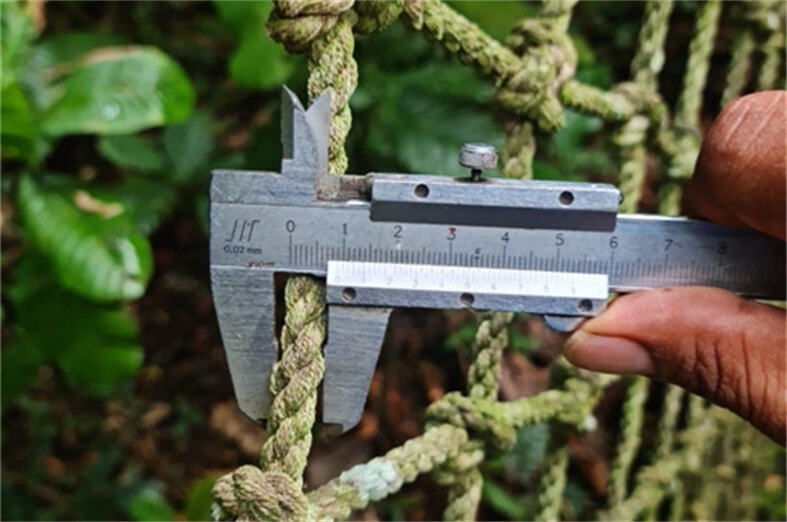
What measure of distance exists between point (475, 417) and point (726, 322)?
231 millimetres

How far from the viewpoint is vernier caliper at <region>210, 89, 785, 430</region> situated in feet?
2.04

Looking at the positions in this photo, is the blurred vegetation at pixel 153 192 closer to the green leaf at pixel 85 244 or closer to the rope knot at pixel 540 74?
the green leaf at pixel 85 244

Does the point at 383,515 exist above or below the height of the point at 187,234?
below

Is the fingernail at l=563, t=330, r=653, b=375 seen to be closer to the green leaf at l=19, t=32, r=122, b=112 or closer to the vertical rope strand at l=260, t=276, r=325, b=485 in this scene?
the vertical rope strand at l=260, t=276, r=325, b=485

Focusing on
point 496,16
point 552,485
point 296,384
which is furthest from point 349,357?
point 496,16

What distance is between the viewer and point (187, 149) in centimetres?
149

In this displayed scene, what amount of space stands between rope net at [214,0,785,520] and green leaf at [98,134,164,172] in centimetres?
71

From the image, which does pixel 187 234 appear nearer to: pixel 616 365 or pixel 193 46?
pixel 193 46

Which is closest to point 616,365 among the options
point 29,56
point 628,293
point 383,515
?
point 628,293

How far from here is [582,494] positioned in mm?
1467

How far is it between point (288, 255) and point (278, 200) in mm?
35

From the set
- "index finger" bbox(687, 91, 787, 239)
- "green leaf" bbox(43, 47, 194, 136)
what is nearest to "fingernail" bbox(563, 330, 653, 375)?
"index finger" bbox(687, 91, 787, 239)

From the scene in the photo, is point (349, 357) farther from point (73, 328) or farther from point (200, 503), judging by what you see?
point (73, 328)

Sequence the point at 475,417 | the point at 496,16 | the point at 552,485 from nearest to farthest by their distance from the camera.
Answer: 1. the point at 475,417
2. the point at 552,485
3. the point at 496,16
